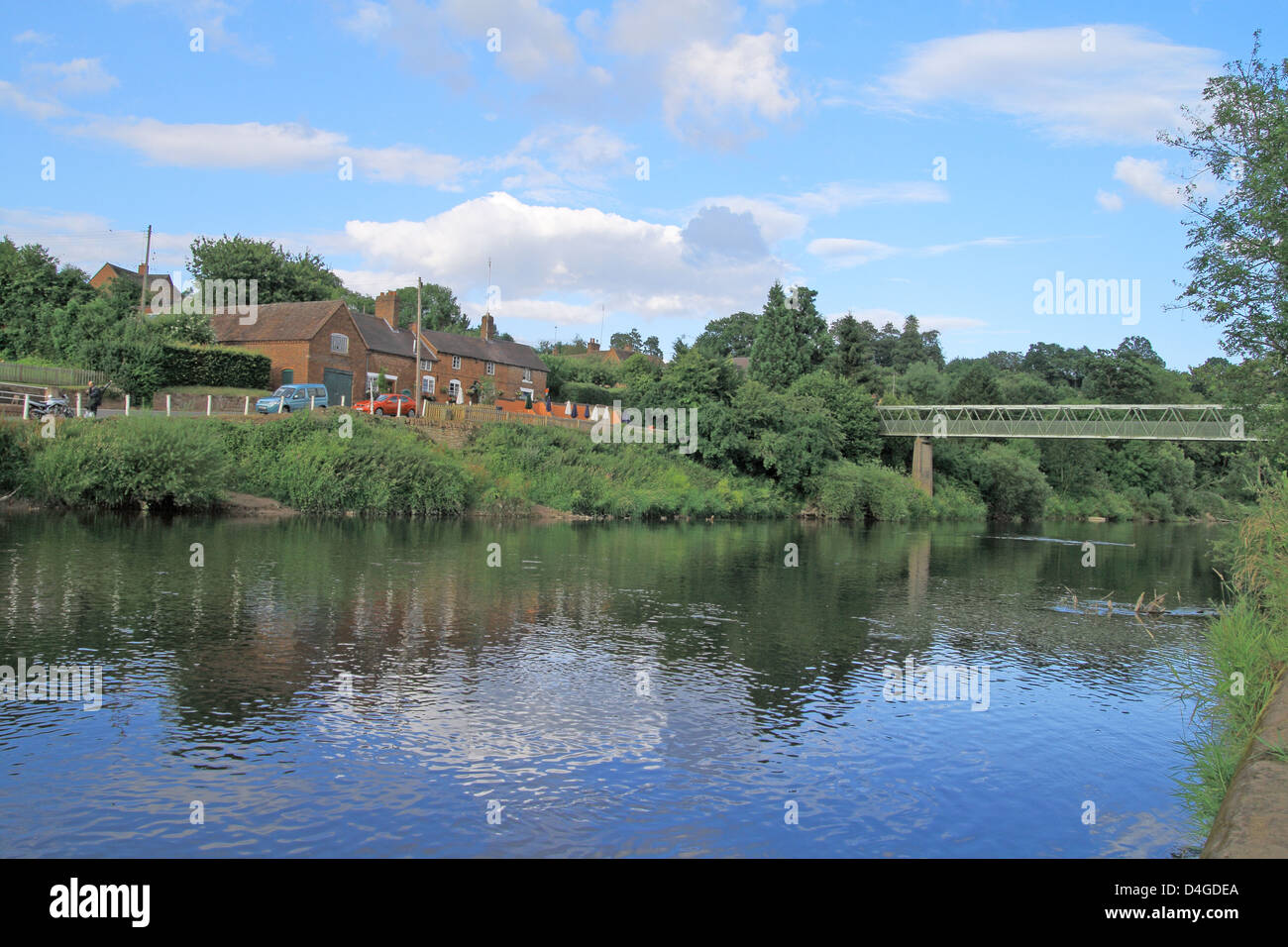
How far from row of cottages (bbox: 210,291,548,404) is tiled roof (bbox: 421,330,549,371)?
11 cm

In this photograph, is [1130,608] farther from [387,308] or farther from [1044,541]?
[387,308]

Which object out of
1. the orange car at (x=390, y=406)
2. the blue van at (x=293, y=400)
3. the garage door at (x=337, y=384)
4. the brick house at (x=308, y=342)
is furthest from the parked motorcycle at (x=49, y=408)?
the garage door at (x=337, y=384)

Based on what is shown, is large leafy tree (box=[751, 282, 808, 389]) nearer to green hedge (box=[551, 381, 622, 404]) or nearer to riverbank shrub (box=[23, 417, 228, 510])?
green hedge (box=[551, 381, 622, 404])

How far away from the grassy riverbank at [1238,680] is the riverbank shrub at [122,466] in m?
36.3

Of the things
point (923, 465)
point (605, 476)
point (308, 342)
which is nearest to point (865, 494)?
point (923, 465)

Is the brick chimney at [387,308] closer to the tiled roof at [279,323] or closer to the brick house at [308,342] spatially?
the brick house at [308,342]

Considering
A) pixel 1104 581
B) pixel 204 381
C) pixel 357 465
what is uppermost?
pixel 204 381

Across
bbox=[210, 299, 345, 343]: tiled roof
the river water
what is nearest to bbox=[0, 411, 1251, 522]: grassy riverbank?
the river water

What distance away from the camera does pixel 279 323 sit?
66562mm

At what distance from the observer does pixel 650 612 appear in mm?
20500
